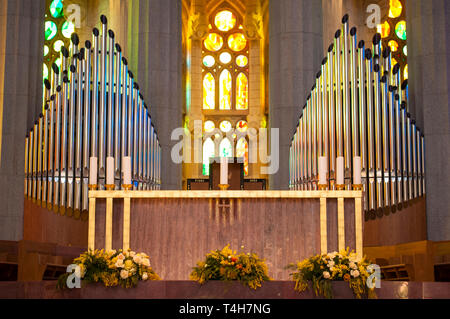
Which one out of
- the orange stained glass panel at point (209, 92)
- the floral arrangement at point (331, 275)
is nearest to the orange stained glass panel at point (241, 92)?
the orange stained glass panel at point (209, 92)

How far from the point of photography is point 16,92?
18953 millimetres

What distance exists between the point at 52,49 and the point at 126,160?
69.5 feet

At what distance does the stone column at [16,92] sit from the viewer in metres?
18.6

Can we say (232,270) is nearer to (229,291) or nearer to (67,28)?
(229,291)

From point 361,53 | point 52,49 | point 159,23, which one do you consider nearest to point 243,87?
point 52,49

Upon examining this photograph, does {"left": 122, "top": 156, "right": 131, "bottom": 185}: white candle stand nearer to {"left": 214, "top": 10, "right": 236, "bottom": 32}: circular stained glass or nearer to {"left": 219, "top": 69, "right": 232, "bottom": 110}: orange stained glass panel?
{"left": 219, "top": 69, "right": 232, "bottom": 110}: orange stained glass panel

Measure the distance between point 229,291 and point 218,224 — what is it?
2158 millimetres

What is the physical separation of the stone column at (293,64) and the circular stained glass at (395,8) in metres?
11.7

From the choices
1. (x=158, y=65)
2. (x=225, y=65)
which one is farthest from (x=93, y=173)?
(x=225, y=65)

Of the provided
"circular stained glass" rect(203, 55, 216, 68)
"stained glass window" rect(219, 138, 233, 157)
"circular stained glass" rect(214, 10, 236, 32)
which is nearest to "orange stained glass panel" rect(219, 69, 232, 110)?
"circular stained glass" rect(203, 55, 216, 68)

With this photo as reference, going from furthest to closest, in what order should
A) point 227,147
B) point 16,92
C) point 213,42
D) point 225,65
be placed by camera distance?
point 213,42 < point 225,65 < point 227,147 < point 16,92

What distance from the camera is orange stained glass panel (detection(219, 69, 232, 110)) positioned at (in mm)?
36812

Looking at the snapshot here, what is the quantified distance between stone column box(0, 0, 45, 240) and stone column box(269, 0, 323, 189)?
6.32 metres

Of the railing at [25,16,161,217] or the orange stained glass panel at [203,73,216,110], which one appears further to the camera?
the orange stained glass panel at [203,73,216,110]
